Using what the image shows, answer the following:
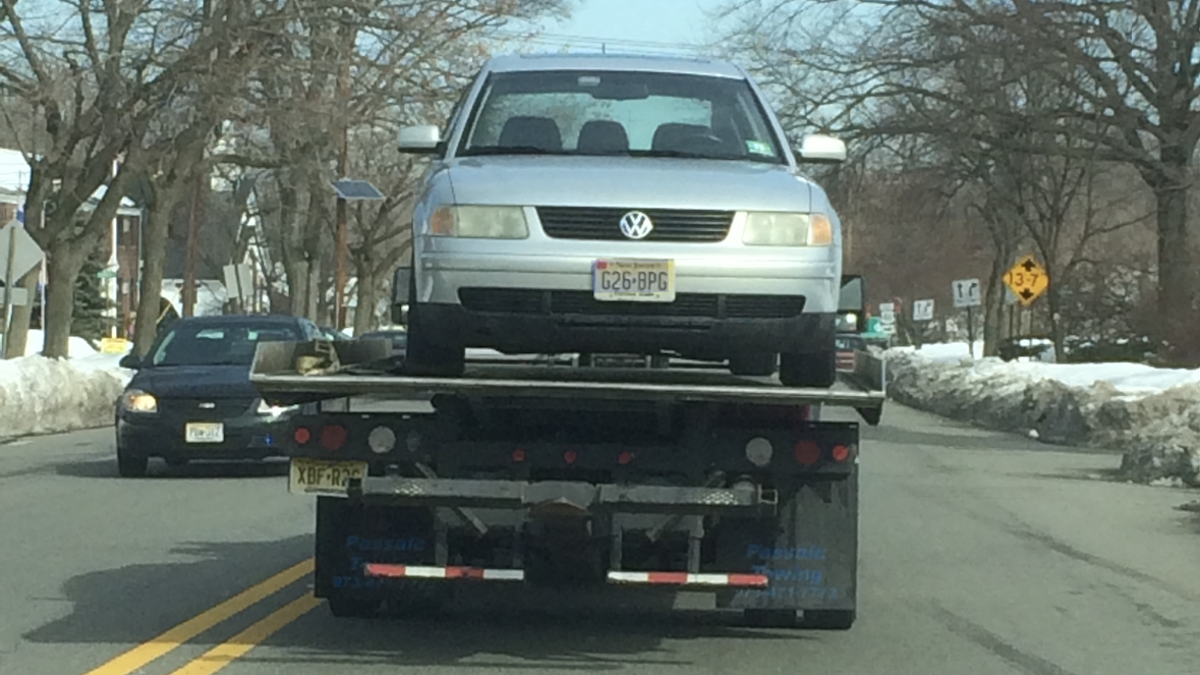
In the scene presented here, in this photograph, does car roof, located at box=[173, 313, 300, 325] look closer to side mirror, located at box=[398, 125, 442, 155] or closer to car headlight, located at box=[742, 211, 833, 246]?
side mirror, located at box=[398, 125, 442, 155]

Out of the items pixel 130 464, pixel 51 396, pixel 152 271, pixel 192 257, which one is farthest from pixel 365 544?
pixel 192 257

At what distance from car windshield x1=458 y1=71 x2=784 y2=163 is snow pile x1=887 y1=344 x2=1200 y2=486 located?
35.2ft

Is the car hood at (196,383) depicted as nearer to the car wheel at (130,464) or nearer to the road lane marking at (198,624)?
the car wheel at (130,464)

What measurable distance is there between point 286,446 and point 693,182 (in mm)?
2131

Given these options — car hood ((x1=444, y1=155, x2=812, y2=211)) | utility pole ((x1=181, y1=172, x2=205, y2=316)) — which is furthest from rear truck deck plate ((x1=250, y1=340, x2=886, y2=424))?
utility pole ((x1=181, y1=172, x2=205, y2=316))

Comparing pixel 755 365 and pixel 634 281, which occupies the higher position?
pixel 634 281

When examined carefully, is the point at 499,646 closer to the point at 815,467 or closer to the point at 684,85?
the point at 815,467

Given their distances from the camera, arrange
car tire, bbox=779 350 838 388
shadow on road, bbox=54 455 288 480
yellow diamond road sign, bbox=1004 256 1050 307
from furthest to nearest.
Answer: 1. yellow diamond road sign, bbox=1004 256 1050 307
2. shadow on road, bbox=54 455 288 480
3. car tire, bbox=779 350 838 388

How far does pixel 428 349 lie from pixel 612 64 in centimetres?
238

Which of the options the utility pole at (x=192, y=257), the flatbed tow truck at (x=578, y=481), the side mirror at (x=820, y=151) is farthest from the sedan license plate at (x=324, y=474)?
the utility pole at (x=192, y=257)

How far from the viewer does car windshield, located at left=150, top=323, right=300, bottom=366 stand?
17.9 meters

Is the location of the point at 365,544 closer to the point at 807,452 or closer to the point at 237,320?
the point at 807,452

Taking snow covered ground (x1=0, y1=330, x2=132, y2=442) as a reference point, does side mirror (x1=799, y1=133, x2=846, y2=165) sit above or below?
above

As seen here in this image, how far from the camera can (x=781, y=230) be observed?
8133 mm
